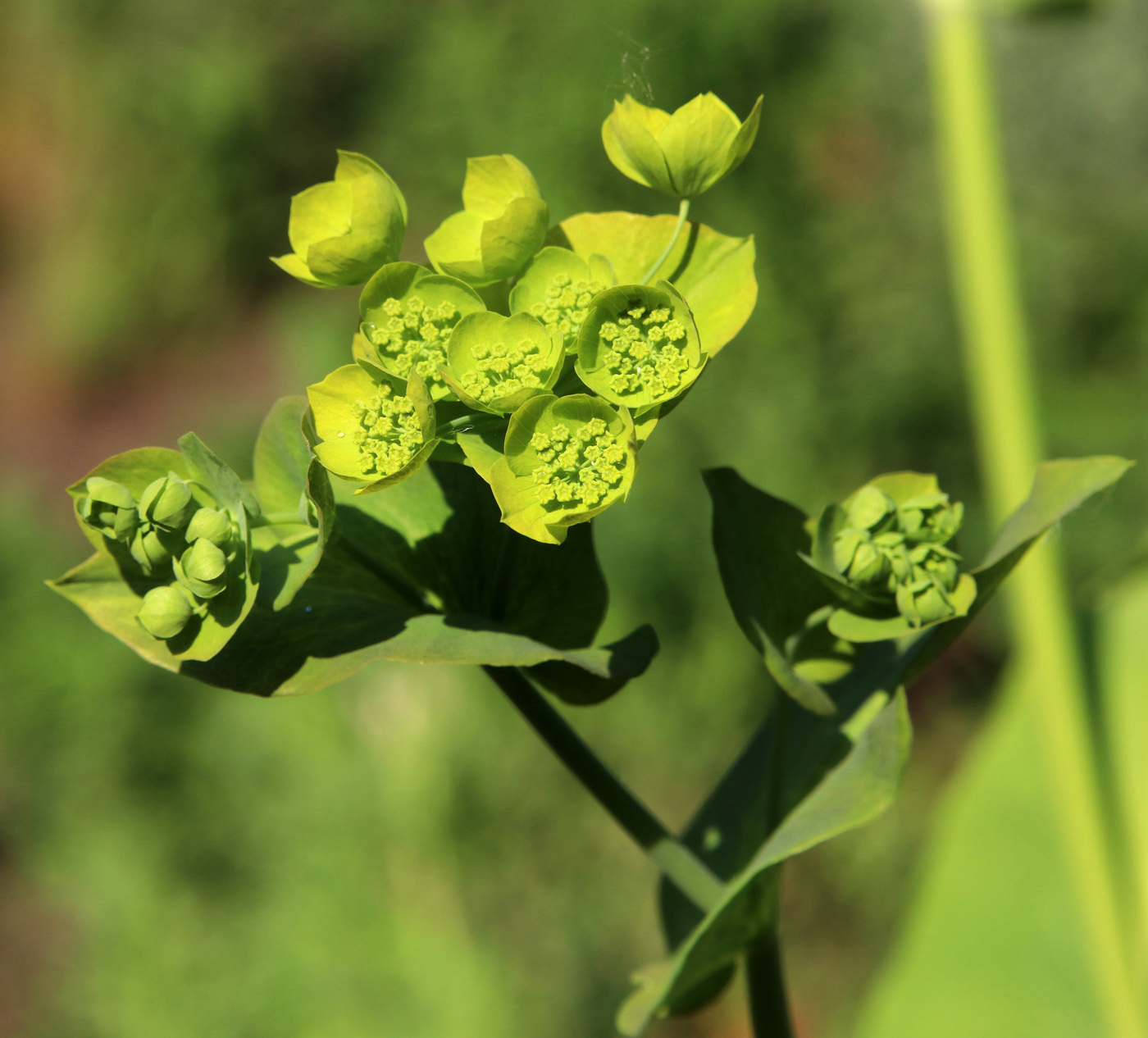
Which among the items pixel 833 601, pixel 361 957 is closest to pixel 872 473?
pixel 361 957

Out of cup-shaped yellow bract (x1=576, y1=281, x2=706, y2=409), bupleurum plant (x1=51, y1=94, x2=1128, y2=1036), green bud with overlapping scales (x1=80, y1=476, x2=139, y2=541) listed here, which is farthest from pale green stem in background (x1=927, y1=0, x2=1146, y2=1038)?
green bud with overlapping scales (x1=80, y1=476, x2=139, y2=541)

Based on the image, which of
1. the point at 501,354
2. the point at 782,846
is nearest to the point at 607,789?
the point at 782,846

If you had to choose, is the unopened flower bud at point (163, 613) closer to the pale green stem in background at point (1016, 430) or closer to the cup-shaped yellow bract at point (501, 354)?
the cup-shaped yellow bract at point (501, 354)

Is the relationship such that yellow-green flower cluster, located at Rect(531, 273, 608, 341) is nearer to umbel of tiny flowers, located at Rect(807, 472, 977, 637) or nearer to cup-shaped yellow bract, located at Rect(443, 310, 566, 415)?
cup-shaped yellow bract, located at Rect(443, 310, 566, 415)

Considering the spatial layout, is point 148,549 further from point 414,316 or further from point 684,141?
point 684,141

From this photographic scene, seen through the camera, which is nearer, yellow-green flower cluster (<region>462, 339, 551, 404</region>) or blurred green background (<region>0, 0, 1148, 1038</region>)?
yellow-green flower cluster (<region>462, 339, 551, 404</region>)

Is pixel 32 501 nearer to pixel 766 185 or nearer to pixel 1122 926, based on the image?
pixel 766 185
